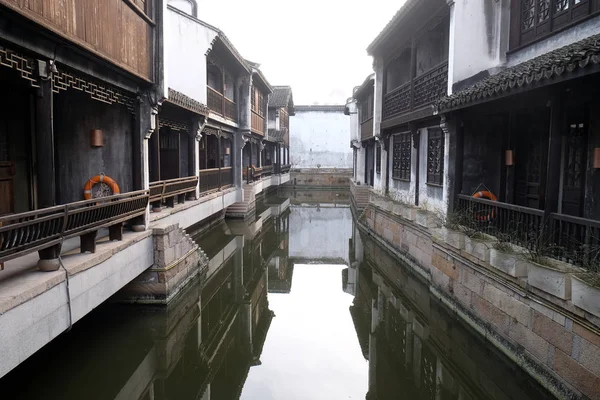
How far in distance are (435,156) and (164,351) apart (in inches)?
351

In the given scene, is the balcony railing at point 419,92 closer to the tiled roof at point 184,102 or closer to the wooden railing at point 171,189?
the tiled roof at point 184,102

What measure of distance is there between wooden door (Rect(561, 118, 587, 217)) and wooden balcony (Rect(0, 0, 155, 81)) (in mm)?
8078

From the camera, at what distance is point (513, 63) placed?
34.1 ft

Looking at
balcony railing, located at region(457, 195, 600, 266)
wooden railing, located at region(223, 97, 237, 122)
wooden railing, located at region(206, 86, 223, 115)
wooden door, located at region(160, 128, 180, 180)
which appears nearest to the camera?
balcony railing, located at region(457, 195, 600, 266)

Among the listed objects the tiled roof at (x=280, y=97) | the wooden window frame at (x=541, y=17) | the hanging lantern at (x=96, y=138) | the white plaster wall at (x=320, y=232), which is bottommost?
the white plaster wall at (x=320, y=232)

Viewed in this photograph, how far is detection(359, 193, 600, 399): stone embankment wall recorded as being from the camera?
547cm

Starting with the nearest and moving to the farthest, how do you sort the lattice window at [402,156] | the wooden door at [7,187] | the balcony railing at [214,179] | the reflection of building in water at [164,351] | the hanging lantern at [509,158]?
1. the reflection of building in water at [164,351]
2. the wooden door at [7,187]
3. the hanging lantern at [509,158]
4. the lattice window at [402,156]
5. the balcony railing at [214,179]

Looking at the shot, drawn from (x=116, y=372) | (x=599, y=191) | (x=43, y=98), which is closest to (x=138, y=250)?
(x=116, y=372)

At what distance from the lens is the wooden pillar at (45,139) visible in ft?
18.7

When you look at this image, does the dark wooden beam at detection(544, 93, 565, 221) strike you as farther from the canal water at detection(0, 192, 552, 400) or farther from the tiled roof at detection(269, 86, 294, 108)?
the tiled roof at detection(269, 86, 294, 108)

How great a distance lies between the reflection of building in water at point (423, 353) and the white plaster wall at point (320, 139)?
39479 millimetres

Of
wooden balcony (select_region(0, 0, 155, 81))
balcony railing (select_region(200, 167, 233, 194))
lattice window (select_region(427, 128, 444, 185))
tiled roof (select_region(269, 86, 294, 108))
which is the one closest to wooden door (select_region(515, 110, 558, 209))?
lattice window (select_region(427, 128, 444, 185))

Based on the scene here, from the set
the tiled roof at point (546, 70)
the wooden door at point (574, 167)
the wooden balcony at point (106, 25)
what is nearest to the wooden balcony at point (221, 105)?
the wooden balcony at point (106, 25)

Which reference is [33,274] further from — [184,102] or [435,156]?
[435,156]
